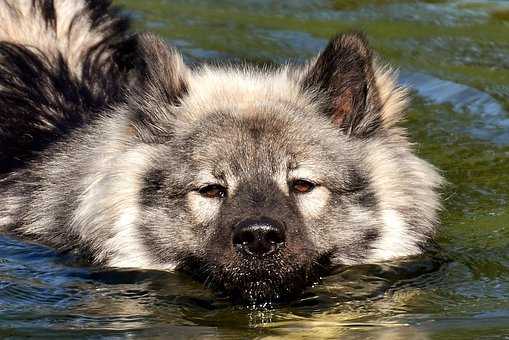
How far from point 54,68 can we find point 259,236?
2996 millimetres

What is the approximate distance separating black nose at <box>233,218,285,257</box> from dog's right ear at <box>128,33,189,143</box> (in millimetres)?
1095

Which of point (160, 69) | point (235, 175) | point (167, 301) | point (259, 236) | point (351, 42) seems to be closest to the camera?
point (259, 236)

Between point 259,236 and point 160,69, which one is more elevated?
point 160,69

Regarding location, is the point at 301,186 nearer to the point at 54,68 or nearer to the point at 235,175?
the point at 235,175

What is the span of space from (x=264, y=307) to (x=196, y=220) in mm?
626

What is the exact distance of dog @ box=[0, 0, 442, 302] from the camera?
6.99 metres

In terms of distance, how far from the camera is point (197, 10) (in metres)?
14.1

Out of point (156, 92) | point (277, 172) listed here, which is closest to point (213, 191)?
point (277, 172)

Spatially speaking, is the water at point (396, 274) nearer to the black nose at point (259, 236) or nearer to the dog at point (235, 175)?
the dog at point (235, 175)

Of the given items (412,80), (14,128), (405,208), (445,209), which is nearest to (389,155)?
(405,208)

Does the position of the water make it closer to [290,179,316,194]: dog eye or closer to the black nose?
the black nose

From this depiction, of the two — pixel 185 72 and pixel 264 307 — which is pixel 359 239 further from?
pixel 185 72

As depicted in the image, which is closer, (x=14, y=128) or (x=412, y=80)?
(x=14, y=128)

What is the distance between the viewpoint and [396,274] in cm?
752
